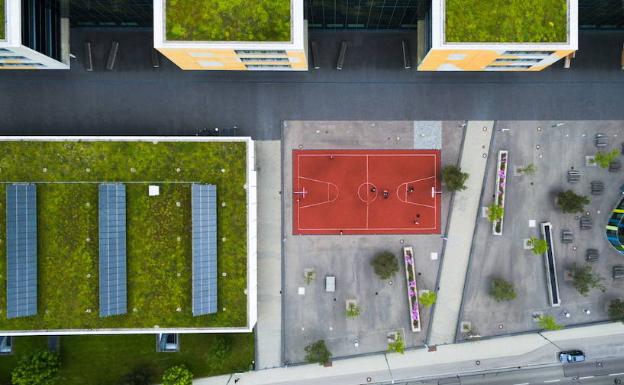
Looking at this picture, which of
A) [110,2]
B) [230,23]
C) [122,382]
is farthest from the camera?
[122,382]

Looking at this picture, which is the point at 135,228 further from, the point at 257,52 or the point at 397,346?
the point at 397,346

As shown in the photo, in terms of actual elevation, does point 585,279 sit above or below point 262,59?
below

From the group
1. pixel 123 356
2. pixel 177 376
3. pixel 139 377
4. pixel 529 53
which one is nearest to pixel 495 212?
pixel 529 53

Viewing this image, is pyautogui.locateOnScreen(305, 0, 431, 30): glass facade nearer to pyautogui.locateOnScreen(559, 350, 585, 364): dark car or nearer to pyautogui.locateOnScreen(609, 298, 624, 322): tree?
pyautogui.locateOnScreen(609, 298, 624, 322): tree

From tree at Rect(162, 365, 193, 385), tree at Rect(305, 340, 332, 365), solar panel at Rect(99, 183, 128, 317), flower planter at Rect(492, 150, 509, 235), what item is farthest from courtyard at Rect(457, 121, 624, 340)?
solar panel at Rect(99, 183, 128, 317)

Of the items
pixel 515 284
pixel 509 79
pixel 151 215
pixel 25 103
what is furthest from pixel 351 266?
pixel 25 103

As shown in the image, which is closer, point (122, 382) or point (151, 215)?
point (151, 215)

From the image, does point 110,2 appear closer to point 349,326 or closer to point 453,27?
point 453,27
